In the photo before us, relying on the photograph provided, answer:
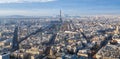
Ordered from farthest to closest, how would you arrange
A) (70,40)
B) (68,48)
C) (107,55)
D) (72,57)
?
1. (70,40)
2. (68,48)
3. (107,55)
4. (72,57)

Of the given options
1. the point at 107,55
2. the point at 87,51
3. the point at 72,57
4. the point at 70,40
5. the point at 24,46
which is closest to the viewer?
the point at 72,57

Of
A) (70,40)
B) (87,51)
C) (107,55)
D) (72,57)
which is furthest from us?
(70,40)

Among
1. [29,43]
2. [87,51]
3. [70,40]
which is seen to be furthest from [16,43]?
[87,51]

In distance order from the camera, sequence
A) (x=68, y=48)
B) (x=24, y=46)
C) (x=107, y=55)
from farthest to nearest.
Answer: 1. (x=24, y=46)
2. (x=68, y=48)
3. (x=107, y=55)

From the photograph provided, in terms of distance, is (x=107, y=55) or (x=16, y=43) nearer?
(x=107, y=55)

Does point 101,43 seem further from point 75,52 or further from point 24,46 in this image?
point 24,46

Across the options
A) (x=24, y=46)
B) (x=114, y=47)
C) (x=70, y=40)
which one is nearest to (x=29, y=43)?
(x=24, y=46)

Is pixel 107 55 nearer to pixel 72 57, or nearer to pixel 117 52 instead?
pixel 117 52

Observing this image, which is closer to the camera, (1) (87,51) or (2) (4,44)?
(1) (87,51)
